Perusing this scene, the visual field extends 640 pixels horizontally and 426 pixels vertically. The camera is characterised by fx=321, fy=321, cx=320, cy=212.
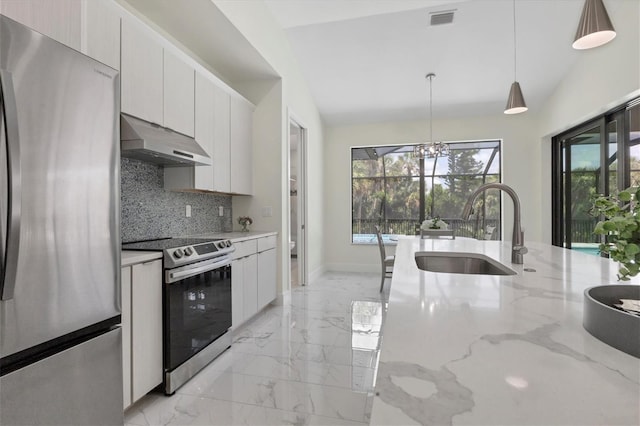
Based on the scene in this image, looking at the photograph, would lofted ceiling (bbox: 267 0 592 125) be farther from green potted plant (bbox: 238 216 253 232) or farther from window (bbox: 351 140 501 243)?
green potted plant (bbox: 238 216 253 232)

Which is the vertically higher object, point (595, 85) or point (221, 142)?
point (595, 85)

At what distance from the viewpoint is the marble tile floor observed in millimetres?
1842

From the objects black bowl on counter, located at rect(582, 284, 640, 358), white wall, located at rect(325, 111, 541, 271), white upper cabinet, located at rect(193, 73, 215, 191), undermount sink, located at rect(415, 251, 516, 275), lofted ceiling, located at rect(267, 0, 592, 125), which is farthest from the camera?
white wall, located at rect(325, 111, 541, 271)

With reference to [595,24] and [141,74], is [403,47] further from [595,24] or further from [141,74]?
[141,74]

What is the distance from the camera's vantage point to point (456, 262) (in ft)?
6.49

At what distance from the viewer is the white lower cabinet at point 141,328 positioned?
178 centimetres

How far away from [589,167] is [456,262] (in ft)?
13.1

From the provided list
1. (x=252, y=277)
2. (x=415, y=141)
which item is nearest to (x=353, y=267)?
(x=415, y=141)

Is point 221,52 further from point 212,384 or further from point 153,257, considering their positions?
point 212,384

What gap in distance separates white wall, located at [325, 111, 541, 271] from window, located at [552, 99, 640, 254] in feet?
1.03

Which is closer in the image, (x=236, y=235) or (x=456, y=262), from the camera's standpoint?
(x=456, y=262)

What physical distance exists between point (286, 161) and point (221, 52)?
4.65ft

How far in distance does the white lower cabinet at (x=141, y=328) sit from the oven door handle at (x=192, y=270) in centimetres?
7

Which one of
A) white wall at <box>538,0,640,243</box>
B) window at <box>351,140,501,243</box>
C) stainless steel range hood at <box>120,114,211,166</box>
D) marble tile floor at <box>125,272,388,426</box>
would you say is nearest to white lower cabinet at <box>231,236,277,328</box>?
marble tile floor at <box>125,272,388,426</box>
